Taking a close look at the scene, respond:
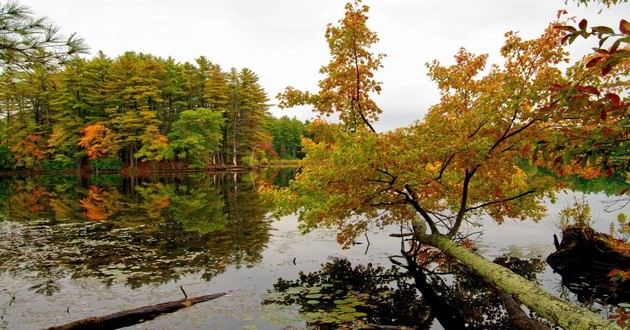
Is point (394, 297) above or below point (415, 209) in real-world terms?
below

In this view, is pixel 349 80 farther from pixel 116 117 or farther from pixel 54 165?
pixel 54 165

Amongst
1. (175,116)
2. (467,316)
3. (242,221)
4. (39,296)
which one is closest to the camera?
(467,316)

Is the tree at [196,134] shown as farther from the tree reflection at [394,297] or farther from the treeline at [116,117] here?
the tree reflection at [394,297]

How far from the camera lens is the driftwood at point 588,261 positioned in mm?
9289

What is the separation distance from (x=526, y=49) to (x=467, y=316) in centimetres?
514

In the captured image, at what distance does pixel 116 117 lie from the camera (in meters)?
48.5

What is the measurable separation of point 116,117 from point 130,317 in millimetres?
47352

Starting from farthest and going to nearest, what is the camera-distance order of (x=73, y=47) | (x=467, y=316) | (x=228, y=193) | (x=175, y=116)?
(x=175, y=116), (x=228, y=193), (x=467, y=316), (x=73, y=47)

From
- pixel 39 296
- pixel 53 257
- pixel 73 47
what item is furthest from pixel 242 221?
pixel 73 47

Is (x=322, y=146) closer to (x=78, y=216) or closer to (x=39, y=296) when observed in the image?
(x=39, y=296)

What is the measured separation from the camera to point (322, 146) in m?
8.01

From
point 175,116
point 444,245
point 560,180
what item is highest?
point 175,116

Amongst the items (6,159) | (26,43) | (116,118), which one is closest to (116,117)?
(116,118)

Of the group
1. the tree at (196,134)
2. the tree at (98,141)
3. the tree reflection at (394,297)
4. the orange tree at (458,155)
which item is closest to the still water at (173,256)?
the tree reflection at (394,297)
